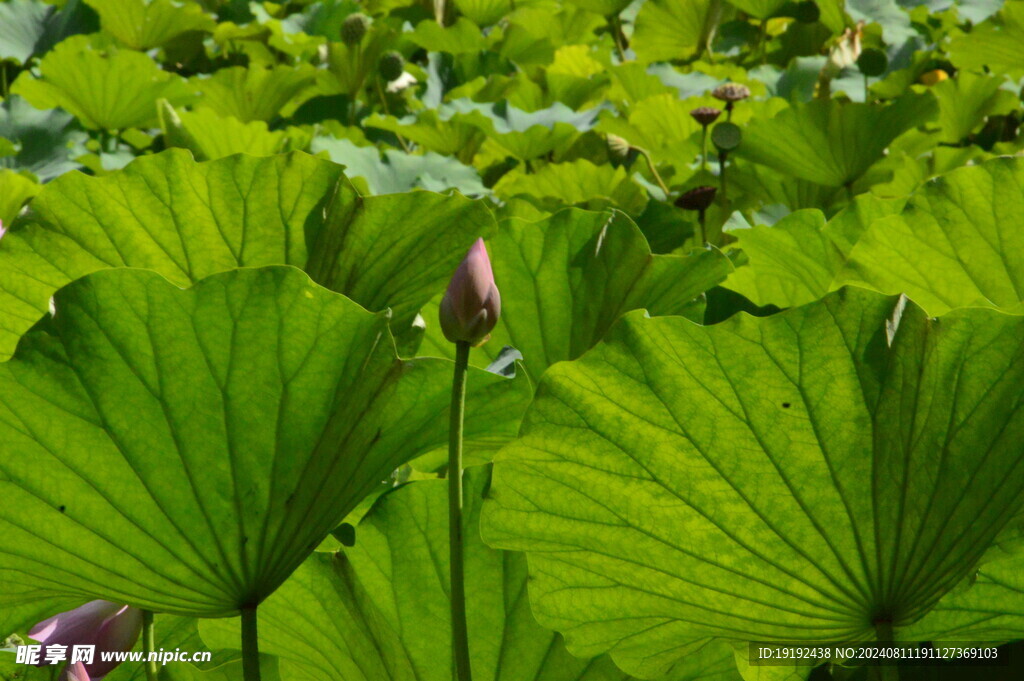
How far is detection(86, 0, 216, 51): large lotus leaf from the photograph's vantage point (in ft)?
8.84

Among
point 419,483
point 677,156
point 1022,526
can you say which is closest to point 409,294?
point 419,483

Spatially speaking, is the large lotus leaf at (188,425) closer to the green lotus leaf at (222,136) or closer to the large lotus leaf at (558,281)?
the large lotus leaf at (558,281)

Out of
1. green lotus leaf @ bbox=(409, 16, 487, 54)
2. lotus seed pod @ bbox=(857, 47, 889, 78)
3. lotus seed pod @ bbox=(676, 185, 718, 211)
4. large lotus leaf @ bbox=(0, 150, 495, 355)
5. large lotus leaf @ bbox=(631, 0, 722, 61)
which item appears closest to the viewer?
large lotus leaf @ bbox=(0, 150, 495, 355)

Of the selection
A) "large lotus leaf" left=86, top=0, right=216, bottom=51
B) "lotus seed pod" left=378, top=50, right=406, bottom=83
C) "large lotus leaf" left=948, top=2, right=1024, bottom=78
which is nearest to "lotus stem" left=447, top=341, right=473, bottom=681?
"large lotus leaf" left=948, top=2, right=1024, bottom=78

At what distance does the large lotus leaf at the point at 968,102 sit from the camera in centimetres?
176

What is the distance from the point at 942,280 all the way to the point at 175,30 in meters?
2.54

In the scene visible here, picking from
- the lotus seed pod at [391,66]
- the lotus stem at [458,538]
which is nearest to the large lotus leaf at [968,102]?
the lotus seed pod at [391,66]

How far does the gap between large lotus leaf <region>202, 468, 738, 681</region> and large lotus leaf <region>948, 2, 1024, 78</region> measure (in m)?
1.65

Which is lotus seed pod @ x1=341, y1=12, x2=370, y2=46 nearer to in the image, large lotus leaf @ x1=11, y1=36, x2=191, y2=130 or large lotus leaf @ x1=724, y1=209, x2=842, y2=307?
large lotus leaf @ x1=11, y1=36, x2=191, y2=130

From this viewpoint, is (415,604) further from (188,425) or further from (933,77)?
(933,77)

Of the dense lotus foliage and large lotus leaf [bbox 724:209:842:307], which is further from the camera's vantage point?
large lotus leaf [bbox 724:209:842:307]

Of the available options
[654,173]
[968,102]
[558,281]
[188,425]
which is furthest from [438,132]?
[188,425]

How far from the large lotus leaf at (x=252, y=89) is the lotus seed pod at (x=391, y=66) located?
186mm

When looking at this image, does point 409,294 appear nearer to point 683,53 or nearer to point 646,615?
point 646,615
